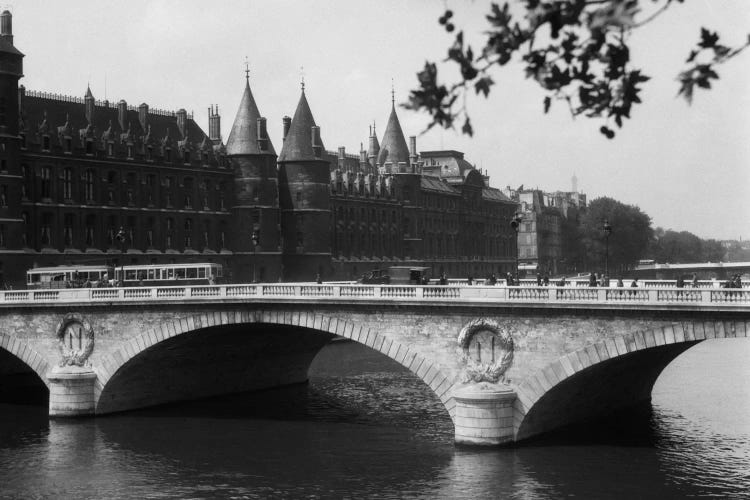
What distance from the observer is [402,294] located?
144 ft

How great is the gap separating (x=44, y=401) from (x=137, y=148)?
3634 cm

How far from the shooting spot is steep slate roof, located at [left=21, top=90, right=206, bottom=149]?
3346 inches

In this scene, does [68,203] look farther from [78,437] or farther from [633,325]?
[633,325]

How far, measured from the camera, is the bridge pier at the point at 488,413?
40.1 metres

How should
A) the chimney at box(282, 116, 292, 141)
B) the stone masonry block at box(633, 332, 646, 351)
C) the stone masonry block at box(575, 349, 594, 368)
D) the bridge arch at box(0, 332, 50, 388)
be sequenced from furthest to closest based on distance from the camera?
the chimney at box(282, 116, 292, 141) < the bridge arch at box(0, 332, 50, 388) < the stone masonry block at box(575, 349, 594, 368) < the stone masonry block at box(633, 332, 646, 351)

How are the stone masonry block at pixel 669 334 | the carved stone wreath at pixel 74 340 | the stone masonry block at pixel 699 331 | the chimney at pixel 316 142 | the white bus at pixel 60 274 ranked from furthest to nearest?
the chimney at pixel 316 142
the white bus at pixel 60 274
the carved stone wreath at pixel 74 340
the stone masonry block at pixel 669 334
the stone masonry block at pixel 699 331

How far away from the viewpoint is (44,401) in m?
58.6

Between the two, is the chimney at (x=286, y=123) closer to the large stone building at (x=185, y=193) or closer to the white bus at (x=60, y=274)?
the large stone building at (x=185, y=193)

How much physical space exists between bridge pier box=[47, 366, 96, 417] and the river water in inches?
37.2

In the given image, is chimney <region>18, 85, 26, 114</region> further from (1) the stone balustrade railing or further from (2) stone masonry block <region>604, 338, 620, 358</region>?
(2) stone masonry block <region>604, 338, 620, 358</region>

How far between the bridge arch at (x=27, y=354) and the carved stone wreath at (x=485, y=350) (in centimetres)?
2289

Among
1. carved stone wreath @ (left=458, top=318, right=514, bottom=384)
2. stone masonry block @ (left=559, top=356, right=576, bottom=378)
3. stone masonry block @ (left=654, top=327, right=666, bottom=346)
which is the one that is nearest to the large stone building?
carved stone wreath @ (left=458, top=318, right=514, bottom=384)

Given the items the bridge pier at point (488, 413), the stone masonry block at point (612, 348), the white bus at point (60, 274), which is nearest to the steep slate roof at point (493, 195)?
the white bus at point (60, 274)

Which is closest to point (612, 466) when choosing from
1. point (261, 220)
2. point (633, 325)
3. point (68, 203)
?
point (633, 325)
